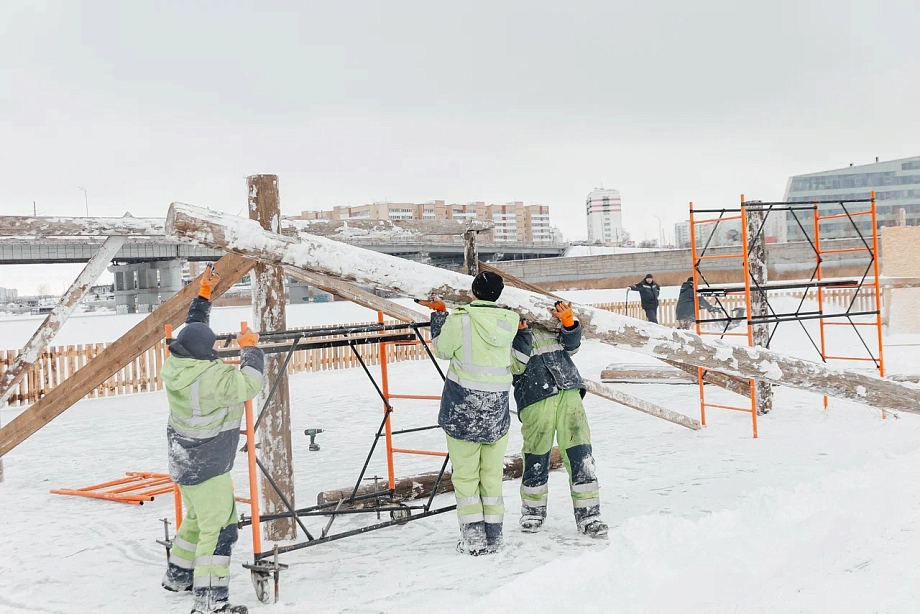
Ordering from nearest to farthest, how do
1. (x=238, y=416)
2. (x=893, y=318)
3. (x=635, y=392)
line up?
(x=238, y=416) → (x=635, y=392) → (x=893, y=318)

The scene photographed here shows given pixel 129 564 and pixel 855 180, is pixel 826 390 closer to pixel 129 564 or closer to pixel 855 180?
pixel 129 564

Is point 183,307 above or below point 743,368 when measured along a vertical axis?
above

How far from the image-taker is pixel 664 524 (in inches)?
192

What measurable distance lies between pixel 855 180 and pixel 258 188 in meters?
64.8

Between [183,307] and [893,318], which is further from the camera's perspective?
[893,318]

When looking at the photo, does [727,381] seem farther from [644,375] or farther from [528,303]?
[528,303]

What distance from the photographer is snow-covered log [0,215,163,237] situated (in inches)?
264

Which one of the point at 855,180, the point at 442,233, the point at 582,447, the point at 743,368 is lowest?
the point at 582,447

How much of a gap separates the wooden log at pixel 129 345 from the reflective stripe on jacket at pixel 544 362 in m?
2.02

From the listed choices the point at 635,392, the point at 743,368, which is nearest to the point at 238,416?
the point at 743,368

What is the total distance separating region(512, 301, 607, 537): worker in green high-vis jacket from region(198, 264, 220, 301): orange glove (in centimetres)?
210

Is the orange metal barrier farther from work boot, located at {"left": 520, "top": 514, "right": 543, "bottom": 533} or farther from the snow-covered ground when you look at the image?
work boot, located at {"left": 520, "top": 514, "right": 543, "bottom": 533}

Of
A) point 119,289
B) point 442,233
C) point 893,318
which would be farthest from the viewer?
point 119,289

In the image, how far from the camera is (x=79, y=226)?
6793mm
